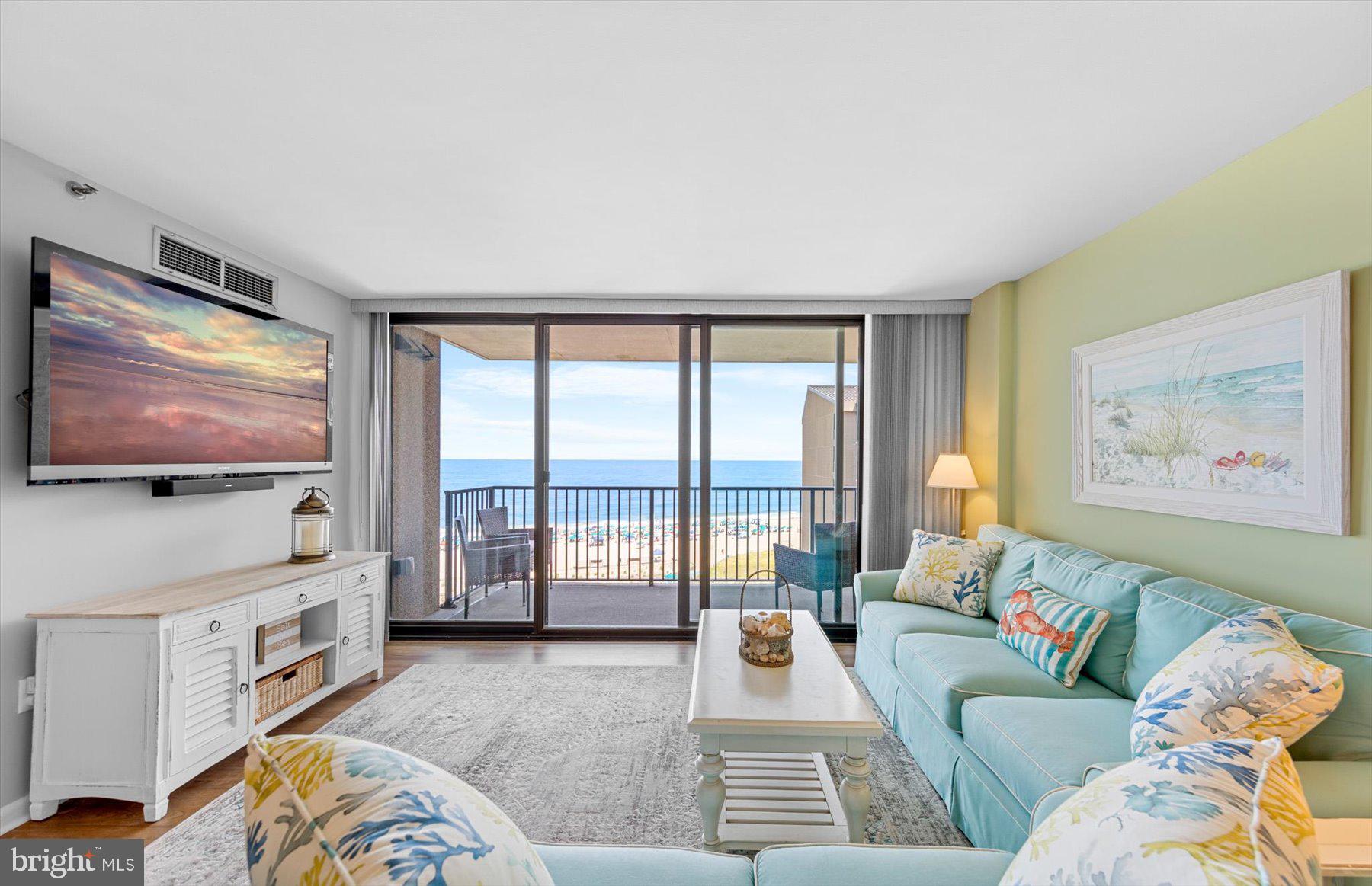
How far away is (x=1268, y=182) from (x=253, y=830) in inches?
126

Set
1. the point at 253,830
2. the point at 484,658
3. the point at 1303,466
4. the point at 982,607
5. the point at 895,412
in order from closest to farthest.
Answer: the point at 253,830
the point at 1303,466
the point at 982,607
the point at 484,658
the point at 895,412

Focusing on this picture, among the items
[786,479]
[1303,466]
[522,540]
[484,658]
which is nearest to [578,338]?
[522,540]

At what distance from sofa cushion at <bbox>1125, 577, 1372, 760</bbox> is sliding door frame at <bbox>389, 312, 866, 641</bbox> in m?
2.42

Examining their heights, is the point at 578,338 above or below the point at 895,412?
above

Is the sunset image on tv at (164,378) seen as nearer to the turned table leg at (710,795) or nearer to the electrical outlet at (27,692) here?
the electrical outlet at (27,692)

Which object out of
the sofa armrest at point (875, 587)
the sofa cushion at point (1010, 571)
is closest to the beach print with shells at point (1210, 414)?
the sofa cushion at point (1010, 571)

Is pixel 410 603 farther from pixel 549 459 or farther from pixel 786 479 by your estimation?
pixel 786 479

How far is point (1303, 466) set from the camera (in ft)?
6.42

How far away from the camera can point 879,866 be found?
4.00ft

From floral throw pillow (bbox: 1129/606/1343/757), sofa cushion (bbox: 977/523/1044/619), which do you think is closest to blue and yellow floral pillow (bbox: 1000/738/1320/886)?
floral throw pillow (bbox: 1129/606/1343/757)

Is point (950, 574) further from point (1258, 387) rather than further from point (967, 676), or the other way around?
point (1258, 387)

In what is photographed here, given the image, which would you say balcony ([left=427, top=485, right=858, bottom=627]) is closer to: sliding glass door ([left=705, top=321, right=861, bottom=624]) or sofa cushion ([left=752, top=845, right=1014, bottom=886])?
sliding glass door ([left=705, top=321, right=861, bottom=624])

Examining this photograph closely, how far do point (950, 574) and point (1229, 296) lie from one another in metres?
1.74

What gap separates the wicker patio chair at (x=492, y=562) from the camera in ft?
14.9
